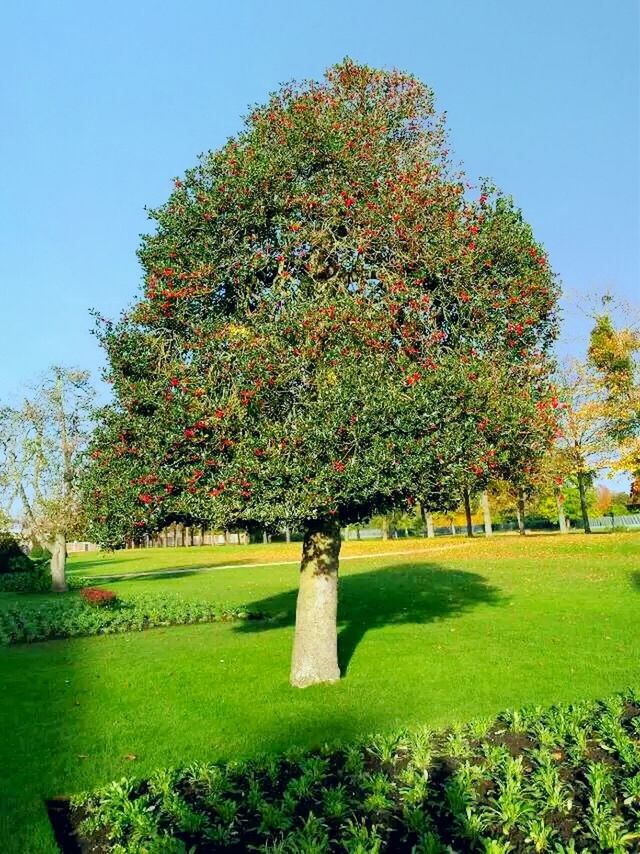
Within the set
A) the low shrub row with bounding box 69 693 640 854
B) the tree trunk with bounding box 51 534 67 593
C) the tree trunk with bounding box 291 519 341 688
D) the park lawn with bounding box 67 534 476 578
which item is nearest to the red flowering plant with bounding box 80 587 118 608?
the tree trunk with bounding box 51 534 67 593

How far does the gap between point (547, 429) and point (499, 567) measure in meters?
22.4

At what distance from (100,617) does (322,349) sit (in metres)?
14.1

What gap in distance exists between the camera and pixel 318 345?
35.0ft

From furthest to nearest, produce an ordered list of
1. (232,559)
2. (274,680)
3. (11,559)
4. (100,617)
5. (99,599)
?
(232,559)
(11,559)
(99,599)
(100,617)
(274,680)

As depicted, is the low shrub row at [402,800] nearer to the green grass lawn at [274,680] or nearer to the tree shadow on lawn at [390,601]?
the green grass lawn at [274,680]

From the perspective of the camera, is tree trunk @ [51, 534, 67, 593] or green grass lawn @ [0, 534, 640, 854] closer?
green grass lawn @ [0, 534, 640, 854]

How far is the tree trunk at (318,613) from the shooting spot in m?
12.3

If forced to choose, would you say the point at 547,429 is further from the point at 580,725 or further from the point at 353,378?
the point at 580,725

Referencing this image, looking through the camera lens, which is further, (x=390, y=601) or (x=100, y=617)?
(x=390, y=601)

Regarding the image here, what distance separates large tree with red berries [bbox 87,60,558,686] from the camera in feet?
34.0

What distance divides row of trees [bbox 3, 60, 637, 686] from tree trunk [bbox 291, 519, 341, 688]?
1.4 inches

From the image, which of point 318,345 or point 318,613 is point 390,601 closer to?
point 318,613

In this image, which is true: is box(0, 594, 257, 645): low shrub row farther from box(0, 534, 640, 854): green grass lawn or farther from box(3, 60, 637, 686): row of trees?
box(3, 60, 637, 686): row of trees

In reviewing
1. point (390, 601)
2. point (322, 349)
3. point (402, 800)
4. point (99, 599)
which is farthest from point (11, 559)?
point (402, 800)
